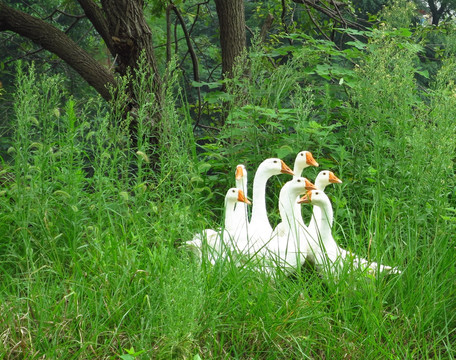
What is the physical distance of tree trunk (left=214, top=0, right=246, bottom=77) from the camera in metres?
6.60

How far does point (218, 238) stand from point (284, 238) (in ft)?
1.26

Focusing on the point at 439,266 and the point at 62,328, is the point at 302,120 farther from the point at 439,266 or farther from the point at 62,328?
the point at 62,328

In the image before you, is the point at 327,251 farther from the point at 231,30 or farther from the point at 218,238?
the point at 231,30

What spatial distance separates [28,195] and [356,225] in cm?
218

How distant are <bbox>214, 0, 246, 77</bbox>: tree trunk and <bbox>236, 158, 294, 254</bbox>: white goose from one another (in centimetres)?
286

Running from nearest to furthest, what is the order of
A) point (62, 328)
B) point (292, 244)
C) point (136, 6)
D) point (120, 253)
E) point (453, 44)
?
point (62, 328) → point (120, 253) → point (292, 244) → point (453, 44) → point (136, 6)

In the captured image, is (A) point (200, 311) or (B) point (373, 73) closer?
(A) point (200, 311)

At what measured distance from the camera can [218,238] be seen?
3.57 m

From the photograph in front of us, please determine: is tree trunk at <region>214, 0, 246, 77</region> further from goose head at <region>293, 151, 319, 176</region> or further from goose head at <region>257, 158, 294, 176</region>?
goose head at <region>257, 158, 294, 176</region>

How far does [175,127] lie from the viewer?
3982 millimetres

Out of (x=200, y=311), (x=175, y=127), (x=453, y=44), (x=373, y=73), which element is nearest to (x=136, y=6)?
(x=175, y=127)

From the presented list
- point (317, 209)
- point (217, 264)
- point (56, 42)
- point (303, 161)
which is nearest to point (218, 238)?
point (217, 264)

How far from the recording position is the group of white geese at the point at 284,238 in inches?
127

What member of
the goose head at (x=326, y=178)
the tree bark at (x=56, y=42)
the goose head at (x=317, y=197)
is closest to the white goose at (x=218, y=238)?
the goose head at (x=317, y=197)
